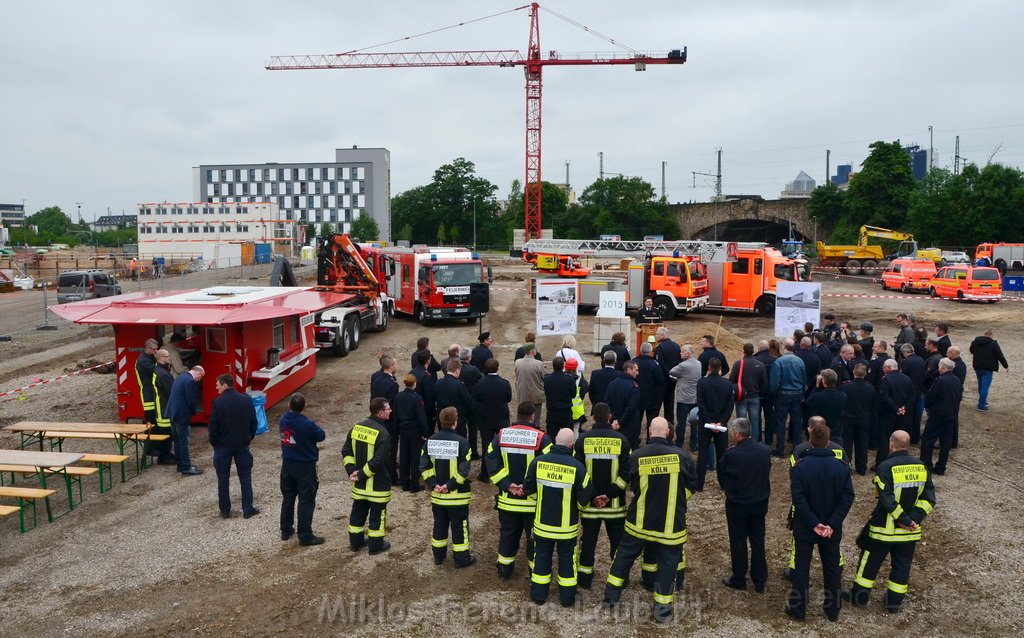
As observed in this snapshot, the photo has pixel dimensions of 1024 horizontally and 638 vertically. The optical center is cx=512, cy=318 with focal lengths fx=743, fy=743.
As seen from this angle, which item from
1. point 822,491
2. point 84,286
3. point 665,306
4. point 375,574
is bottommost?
point 375,574

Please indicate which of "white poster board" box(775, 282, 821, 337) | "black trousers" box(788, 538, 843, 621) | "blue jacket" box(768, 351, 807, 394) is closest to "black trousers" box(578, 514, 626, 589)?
"black trousers" box(788, 538, 843, 621)

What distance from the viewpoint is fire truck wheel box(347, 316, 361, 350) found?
66.3ft

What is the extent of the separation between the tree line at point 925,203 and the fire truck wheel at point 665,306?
125 ft

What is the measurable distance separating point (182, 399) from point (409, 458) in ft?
10.5

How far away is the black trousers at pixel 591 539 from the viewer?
21.9 ft

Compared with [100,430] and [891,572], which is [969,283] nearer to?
[891,572]

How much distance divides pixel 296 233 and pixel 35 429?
91.4 metres

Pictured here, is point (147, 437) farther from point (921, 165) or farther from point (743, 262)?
point (921, 165)

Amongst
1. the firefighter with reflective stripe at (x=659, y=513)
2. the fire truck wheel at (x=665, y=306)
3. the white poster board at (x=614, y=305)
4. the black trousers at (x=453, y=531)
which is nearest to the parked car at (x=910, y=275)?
the fire truck wheel at (x=665, y=306)

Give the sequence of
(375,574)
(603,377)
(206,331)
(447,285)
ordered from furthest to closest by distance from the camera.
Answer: (447,285) < (206,331) < (603,377) < (375,574)

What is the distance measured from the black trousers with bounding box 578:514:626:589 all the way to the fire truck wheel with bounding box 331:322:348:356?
1359 cm

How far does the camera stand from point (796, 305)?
17156 millimetres

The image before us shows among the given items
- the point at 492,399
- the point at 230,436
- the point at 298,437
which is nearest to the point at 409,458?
the point at 492,399

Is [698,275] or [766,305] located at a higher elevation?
[698,275]
